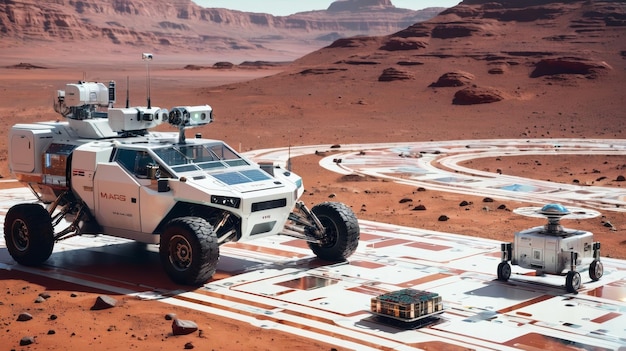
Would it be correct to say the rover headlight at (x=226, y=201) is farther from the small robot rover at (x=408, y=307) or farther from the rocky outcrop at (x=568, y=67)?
the rocky outcrop at (x=568, y=67)

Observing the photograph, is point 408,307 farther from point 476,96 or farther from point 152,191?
point 476,96

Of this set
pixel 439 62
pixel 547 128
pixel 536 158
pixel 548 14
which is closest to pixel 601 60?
pixel 439 62

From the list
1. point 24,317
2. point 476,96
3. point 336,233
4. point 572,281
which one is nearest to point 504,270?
point 572,281

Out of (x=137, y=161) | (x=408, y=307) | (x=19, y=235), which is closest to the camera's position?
(x=408, y=307)

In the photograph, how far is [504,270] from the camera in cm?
1553

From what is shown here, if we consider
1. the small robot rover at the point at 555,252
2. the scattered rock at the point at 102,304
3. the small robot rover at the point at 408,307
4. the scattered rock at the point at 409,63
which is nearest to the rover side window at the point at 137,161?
the scattered rock at the point at 102,304

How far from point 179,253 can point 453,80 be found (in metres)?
66.7

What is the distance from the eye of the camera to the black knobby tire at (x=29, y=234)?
16203 millimetres

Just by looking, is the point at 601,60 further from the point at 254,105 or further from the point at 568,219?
the point at 568,219

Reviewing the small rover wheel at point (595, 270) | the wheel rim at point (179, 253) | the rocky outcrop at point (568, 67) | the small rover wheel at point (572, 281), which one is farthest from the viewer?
the rocky outcrop at point (568, 67)

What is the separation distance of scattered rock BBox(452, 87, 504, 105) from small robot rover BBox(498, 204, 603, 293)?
56.4 m

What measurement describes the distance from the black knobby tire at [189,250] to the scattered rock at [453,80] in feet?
217

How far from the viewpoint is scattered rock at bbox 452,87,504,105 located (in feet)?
233

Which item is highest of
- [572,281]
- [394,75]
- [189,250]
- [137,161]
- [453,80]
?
[137,161]
